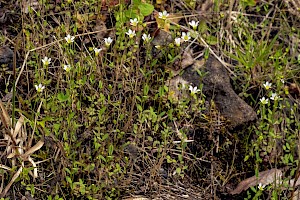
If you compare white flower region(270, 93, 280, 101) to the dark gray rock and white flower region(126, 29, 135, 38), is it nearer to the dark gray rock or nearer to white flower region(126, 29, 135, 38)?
the dark gray rock

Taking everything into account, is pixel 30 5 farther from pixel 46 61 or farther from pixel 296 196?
pixel 296 196

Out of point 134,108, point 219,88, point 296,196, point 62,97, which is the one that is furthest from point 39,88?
point 296,196

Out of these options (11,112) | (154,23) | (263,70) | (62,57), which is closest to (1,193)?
(11,112)

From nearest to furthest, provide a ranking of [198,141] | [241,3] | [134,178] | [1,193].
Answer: [1,193] < [134,178] < [198,141] < [241,3]

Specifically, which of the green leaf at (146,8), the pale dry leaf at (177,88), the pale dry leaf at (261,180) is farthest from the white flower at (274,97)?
the green leaf at (146,8)

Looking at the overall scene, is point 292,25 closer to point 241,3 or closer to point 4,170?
point 241,3

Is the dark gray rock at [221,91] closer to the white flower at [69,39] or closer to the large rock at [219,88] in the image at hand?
the large rock at [219,88]
